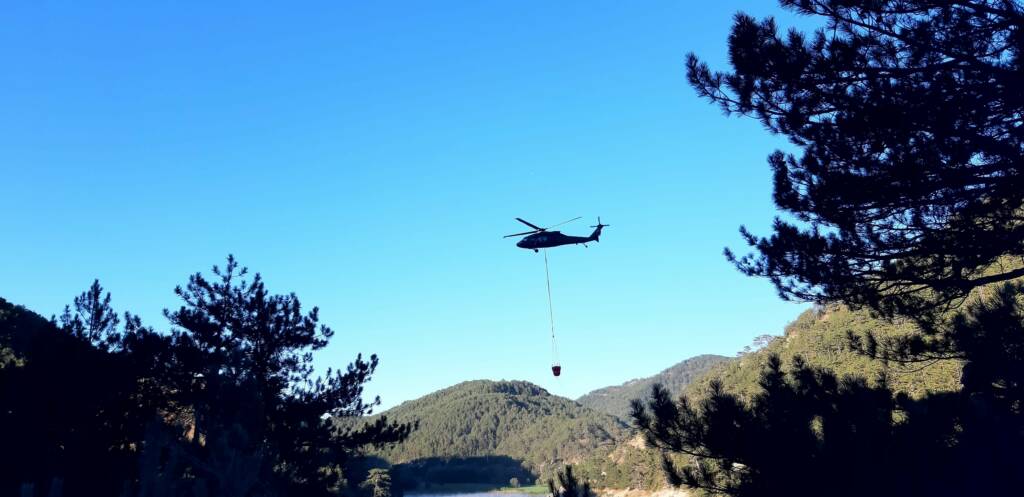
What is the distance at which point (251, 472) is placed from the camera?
17.2 m

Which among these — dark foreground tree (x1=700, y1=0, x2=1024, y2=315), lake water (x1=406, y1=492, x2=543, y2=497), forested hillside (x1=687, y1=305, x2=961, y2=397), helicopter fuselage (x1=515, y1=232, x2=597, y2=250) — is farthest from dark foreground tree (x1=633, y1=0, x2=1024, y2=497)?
lake water (x1=406, y1=492, x2=543, y2=497)

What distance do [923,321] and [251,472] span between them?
16.7m

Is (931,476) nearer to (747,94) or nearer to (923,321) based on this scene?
(923,321)

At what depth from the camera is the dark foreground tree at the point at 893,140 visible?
10.9 metres

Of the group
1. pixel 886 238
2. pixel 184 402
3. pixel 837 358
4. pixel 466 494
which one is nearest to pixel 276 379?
pixel 184 402

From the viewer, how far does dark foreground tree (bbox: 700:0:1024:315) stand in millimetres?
10859

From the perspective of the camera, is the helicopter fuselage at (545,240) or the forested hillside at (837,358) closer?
the helicopter fuselage at (545,240)

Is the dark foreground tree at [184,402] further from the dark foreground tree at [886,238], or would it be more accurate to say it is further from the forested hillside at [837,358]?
the forested hillside at [837,358]

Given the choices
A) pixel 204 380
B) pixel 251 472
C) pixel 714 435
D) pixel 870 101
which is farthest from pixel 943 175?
pixel 204 380

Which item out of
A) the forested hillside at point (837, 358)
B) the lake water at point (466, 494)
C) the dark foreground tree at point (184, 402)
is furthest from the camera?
the lake water at point (466, 494)

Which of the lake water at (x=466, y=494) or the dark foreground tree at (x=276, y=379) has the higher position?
the dark foreground tree at (x=276, y=379)

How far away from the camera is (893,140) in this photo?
36.7ft

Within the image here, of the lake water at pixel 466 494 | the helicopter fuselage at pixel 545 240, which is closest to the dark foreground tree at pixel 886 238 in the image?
the helicopter fuselage at pixel 545 240

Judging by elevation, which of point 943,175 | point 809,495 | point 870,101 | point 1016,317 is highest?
point 870,101
